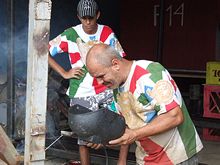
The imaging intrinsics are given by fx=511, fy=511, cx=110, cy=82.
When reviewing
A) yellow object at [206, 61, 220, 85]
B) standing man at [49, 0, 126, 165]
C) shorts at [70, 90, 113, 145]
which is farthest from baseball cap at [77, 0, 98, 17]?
yellow object at [206, 61, 220, 85]

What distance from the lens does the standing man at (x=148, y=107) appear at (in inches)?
115

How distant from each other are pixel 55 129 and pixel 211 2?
3449 millimetres

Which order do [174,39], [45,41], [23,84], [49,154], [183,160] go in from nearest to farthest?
[45,41] → [183,160] → [49,154] → [23,84] → [174,39]

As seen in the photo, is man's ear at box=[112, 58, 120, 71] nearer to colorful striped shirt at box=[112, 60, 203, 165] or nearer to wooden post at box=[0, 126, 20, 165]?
colorful striped shirt at box=[112, 60, 203, 165]

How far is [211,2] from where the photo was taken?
8.49 metres

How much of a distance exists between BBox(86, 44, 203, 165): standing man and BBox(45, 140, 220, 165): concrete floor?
2969 mm

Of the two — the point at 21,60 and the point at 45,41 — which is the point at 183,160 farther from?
the point at 21,60

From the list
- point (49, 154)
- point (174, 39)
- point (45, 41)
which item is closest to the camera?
point (45, 41)

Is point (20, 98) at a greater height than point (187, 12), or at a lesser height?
lesser

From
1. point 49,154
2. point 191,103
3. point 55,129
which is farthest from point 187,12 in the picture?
point 49,154

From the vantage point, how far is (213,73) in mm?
7816

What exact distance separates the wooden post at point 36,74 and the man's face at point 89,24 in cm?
182

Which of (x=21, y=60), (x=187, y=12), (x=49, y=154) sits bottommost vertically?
(x=49, y=154)

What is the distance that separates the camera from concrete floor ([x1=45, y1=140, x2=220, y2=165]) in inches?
242
